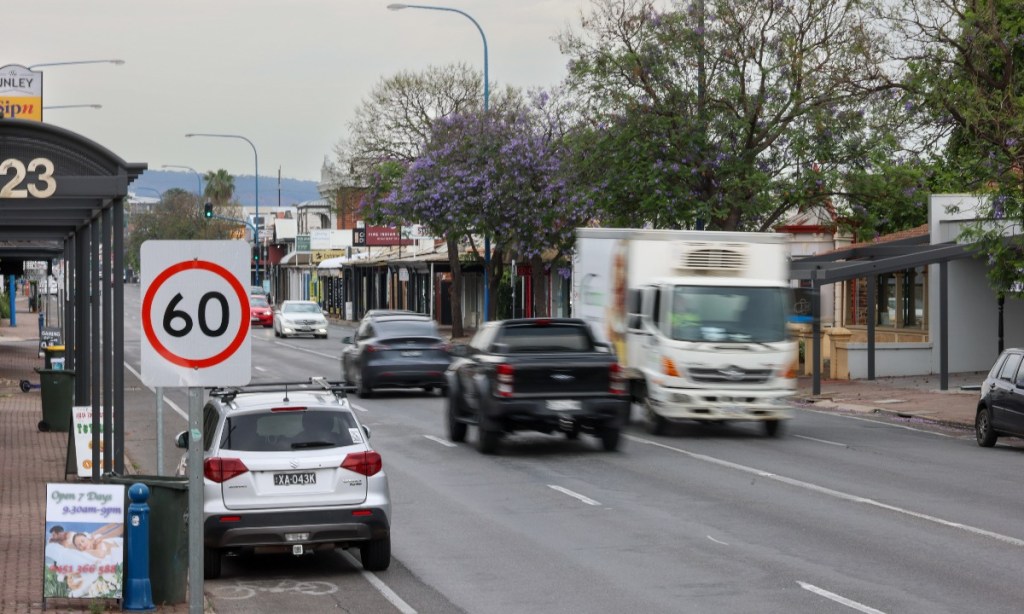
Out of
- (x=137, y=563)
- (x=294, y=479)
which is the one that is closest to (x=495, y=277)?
A: (x=294, y=479)

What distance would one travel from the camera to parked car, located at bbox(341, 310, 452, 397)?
30594 millimetres

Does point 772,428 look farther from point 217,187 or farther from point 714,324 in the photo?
point 217,187

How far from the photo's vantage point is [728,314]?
2323 cm

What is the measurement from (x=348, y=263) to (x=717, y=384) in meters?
59.2

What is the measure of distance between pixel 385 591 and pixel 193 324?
5635 millimetres

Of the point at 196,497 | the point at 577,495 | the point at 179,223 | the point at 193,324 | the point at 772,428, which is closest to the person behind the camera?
the point at 196,497

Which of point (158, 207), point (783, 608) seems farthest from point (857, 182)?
point (158, 207)

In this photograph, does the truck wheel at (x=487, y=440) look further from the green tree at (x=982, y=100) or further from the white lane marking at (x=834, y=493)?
the green tree at (x=982, y=100)

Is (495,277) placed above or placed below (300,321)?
above

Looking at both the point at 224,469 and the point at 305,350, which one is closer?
the point at 224,469

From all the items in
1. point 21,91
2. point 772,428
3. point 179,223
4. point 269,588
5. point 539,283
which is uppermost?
point 179,223

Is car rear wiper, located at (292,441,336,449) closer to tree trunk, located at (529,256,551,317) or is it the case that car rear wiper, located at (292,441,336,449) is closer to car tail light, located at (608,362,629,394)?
car tail light, located at (608,362,629,394)

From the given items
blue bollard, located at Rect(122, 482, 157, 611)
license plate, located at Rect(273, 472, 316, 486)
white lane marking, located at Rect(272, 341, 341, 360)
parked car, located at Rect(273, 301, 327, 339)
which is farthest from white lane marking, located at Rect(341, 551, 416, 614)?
parked car, located at Rect(273, 301, 327, 339)

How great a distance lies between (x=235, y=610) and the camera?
11.3 meters
